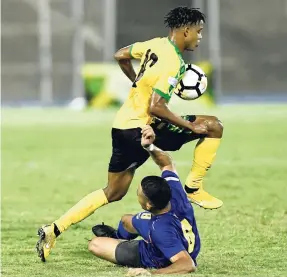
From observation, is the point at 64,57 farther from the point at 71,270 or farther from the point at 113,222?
the point at 71,270

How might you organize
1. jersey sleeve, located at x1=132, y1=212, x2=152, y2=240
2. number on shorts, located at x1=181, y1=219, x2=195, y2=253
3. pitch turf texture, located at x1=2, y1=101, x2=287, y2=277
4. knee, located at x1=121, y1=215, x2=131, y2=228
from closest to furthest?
1. number on shorts, located at x1=181, y1=219, x2=195, y2=253
2. jersey sleeve, located at x1=132, y1=212, x2=152, y2=240
3. pitch turf texture, located at x1=2, y1=101, x2=287, y2=277
4. knee, located at x1=121, y1=215, x2=131, y2=228

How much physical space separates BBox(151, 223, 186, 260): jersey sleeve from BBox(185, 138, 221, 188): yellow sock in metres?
1.57

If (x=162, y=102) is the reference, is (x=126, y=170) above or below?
below

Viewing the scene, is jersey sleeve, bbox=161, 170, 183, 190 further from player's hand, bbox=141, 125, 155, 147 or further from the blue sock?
the blue sock

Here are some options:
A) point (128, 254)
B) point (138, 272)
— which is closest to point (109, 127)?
point (128, 254)

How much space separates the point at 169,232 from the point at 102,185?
6.51 m

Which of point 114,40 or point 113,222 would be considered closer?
point 113,222

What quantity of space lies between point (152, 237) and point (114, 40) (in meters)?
27.4

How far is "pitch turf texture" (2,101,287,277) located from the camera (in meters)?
8.64

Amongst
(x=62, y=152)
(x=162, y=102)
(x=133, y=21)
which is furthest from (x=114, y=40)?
(x=162, y=102)

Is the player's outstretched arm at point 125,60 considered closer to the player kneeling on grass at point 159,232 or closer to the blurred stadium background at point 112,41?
the player kneeling on grass at point 159,232

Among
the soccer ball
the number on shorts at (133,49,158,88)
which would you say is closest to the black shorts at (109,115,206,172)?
the number on shorts at (133,49,158,88)

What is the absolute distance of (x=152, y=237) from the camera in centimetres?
798

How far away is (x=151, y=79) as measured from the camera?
349 inches
